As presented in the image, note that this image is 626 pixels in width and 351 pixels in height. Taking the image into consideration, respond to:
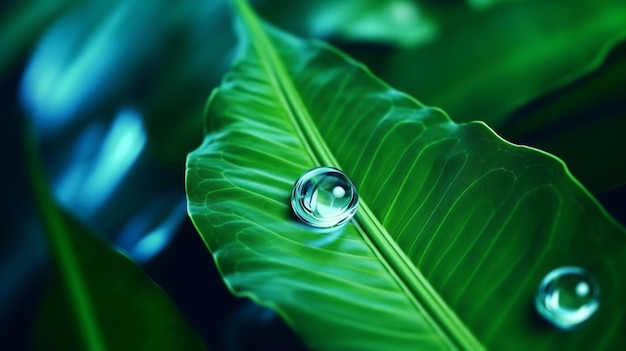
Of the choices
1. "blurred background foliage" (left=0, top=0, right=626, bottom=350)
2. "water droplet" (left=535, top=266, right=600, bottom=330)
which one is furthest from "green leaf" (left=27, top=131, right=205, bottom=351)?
"water droplet" (left=535, top=266, right=600, bottom=330)

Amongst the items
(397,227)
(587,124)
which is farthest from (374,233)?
(587,124)

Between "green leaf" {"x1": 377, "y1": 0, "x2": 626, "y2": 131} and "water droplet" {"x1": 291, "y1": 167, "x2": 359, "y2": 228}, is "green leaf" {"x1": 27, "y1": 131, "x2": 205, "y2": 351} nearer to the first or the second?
"water droplet" {"x1": 291, "y1": 167, "x2": 359, "y2": 228}

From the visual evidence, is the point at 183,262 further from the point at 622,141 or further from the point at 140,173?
the point at 622,141

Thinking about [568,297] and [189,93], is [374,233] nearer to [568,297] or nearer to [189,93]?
[568,297]

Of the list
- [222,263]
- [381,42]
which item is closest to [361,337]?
[222,263]

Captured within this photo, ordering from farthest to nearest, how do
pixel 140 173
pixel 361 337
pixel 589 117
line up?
pixel 140 173, pixel 589 117, pixel 361 337

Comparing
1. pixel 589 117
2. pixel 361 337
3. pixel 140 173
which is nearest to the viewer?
pixel 361 337

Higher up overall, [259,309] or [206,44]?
[206,44]
